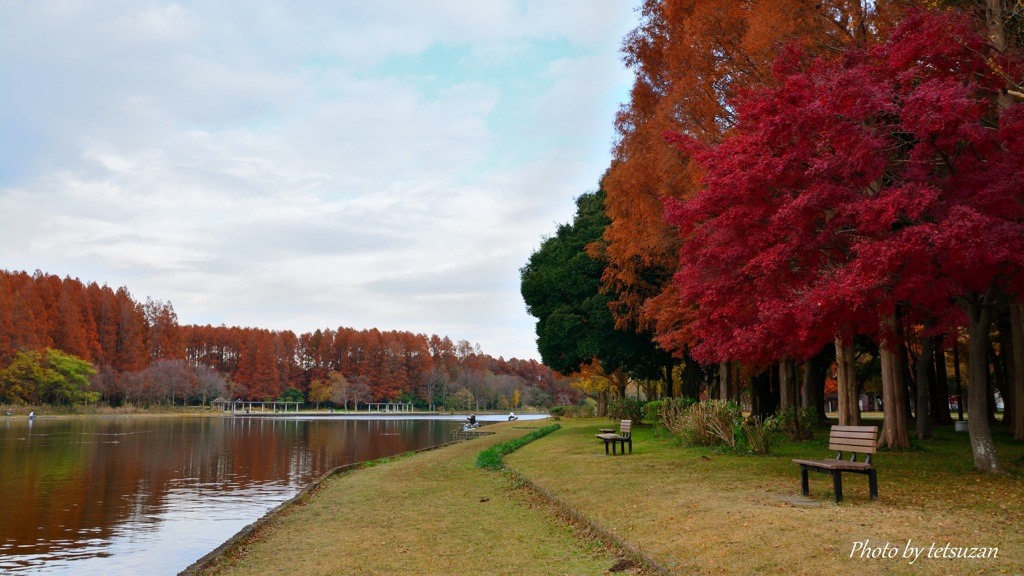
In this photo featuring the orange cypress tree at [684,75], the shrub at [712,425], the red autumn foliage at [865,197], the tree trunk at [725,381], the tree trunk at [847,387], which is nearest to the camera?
the red autumn foliage at [865,197]

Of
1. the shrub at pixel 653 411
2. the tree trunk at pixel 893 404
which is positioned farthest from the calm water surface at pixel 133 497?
the tree trunk at pixel 893 404

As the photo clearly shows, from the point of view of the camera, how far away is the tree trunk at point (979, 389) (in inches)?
467

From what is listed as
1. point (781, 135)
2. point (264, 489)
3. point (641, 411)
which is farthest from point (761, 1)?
point (641, 411)

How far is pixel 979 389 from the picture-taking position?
1228 cm

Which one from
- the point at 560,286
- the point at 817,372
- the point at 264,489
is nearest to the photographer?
the point at 264,489

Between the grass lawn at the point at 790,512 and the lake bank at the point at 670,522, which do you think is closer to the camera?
the grass lawn at the point at 790,512

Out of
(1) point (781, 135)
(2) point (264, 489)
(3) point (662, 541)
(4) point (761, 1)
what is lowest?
(2) point (264, 489)

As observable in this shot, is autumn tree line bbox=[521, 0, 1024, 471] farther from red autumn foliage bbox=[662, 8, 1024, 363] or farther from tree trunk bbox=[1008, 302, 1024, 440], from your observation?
tree trunk bbox=[1008, 302, 1024, 440]

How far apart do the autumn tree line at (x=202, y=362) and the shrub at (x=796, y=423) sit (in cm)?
7728

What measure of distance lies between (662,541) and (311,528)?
580 cm

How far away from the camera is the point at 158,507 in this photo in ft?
52.7

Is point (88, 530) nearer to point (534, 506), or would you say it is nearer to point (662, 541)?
point (534, 506)

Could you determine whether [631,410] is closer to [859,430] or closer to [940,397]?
[940,397]

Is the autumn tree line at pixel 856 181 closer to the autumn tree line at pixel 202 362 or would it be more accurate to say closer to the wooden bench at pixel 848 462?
the wooden bench at pixel 848 462
